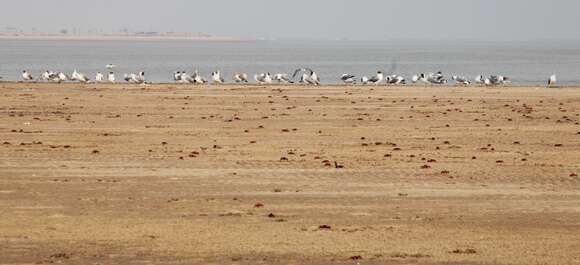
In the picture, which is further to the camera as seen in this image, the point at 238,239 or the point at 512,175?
the point at 512,175

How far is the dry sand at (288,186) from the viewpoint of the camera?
12.8 m

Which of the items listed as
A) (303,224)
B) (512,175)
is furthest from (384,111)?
(303,224)

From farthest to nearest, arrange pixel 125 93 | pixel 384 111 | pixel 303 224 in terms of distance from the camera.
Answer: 1. pixel 125 93
2. pixel 384 111
3. pixel 303 224

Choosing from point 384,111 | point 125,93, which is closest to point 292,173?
point 384,111

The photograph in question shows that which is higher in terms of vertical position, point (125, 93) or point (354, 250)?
point (354, 250)

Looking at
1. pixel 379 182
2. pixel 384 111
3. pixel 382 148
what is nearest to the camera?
pixel 379 182

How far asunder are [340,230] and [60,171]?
6439 millimetres

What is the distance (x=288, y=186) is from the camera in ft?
57.7

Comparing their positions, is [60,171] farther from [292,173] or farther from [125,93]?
[125,93]

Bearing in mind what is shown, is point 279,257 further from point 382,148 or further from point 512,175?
point 382,148

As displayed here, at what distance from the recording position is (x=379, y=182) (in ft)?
59.5

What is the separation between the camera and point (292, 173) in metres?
19.1

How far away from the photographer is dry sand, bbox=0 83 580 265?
12820 millimetres

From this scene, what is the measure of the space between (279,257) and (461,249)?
5.72 ft
